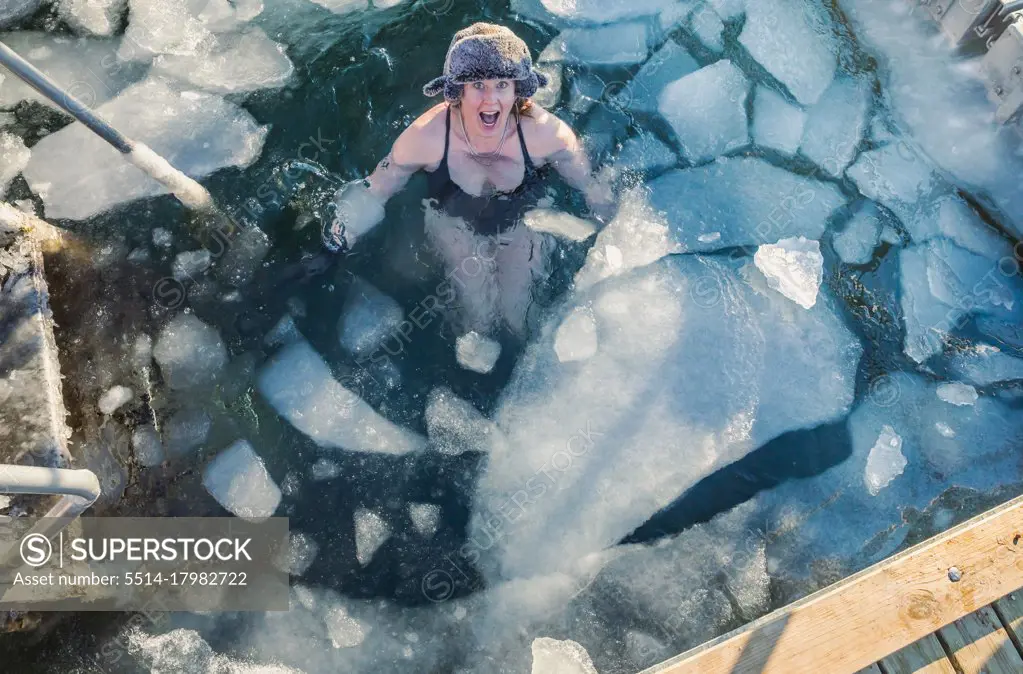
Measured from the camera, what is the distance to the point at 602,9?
12.8 ft

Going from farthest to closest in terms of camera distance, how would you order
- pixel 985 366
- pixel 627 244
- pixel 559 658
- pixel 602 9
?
pixel 602 9
pixel 627 244
pixel 985 366
pixel 559 658

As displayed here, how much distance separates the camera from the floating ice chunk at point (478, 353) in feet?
10.5

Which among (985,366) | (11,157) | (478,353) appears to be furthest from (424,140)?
(985,366)

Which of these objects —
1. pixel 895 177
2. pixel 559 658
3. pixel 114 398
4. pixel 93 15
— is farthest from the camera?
pixel 93 15

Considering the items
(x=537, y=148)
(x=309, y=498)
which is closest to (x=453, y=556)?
(x=309, y=498)

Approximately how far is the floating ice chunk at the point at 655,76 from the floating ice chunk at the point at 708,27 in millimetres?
→ 151

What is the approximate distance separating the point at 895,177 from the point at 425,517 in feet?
9.92

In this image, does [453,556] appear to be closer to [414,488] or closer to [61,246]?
[414,488]

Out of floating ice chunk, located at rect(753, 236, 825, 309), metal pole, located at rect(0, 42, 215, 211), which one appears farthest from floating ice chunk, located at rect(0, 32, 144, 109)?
floating ice chunk, located at rect(753, 236, 825, 309)

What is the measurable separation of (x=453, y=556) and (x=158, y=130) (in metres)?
2.65

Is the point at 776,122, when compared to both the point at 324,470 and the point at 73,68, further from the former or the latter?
the point at 73,68

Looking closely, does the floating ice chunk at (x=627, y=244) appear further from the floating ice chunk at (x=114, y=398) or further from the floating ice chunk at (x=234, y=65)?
the floating ice chunk at (x=114, y=398)

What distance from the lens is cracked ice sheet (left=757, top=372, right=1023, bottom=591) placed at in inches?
116

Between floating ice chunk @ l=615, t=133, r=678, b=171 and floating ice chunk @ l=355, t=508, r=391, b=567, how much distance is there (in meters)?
2.19
